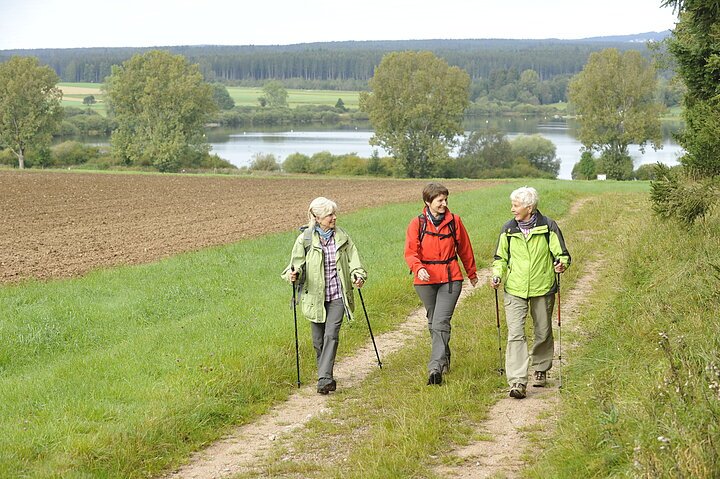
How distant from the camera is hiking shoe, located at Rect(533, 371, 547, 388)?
9531 millimetres

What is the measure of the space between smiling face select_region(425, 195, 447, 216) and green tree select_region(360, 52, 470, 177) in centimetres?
7385

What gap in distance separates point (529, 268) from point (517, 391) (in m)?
1.24

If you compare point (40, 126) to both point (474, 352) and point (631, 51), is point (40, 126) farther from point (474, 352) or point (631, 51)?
point (474, 352)

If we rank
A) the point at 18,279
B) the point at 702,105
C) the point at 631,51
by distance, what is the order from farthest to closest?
1. the point at 631,51
2. the point at 18,279
3. the point at 702,105

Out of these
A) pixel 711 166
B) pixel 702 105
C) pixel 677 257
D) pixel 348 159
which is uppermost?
pixel 702 105

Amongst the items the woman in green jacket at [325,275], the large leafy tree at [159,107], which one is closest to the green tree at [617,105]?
the large leafy tree at [159,107]

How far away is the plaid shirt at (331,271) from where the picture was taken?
970cm

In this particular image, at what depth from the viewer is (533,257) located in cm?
948

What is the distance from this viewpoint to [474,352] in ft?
35.4

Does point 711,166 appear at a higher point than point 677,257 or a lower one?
higher

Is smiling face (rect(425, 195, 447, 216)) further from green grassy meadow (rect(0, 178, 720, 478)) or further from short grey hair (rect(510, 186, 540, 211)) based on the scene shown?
green grassy meadow (rect(0, 178, 720, 478))

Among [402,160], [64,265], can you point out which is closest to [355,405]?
[64,265]

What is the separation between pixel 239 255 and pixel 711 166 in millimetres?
9731

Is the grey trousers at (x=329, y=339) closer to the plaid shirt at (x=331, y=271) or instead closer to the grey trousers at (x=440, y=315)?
the plaid shirt at (x=331, y=271)
